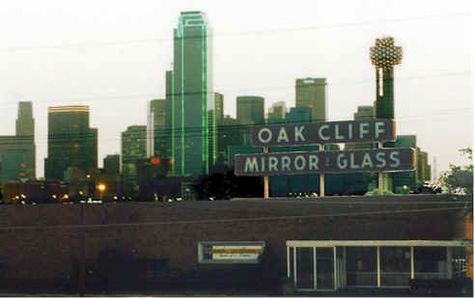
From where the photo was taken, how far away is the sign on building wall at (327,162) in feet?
186

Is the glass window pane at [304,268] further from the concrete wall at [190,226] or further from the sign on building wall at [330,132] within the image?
the sign on building wall at [330,132]

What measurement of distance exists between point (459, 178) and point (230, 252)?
21206 millimetres

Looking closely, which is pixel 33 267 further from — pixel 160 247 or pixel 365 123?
pixel 365 123

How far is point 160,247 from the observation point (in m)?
55.9

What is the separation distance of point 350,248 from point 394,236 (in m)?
2.74

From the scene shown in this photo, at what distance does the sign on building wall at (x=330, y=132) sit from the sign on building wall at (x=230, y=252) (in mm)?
7278

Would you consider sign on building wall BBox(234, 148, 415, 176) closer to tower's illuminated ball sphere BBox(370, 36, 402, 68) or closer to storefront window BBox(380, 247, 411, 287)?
storefront window BBox(380, 247, 411, 287)

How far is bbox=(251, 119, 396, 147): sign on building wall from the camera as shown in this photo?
57000 millimetres

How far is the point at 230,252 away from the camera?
180ft

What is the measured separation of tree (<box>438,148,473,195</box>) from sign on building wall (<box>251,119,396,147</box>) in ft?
37.2

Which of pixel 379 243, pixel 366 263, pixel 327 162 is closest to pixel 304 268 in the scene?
pixel 366 263

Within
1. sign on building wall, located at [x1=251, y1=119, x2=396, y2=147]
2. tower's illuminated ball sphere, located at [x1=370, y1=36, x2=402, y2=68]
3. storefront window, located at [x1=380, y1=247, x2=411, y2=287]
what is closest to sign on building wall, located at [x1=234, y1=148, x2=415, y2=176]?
sign on building wall, located at [x1=251, y1=119, x2=396, y2=147]

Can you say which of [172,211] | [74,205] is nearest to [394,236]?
[172,211]

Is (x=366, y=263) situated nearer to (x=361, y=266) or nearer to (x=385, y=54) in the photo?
(x=361, y=266)
